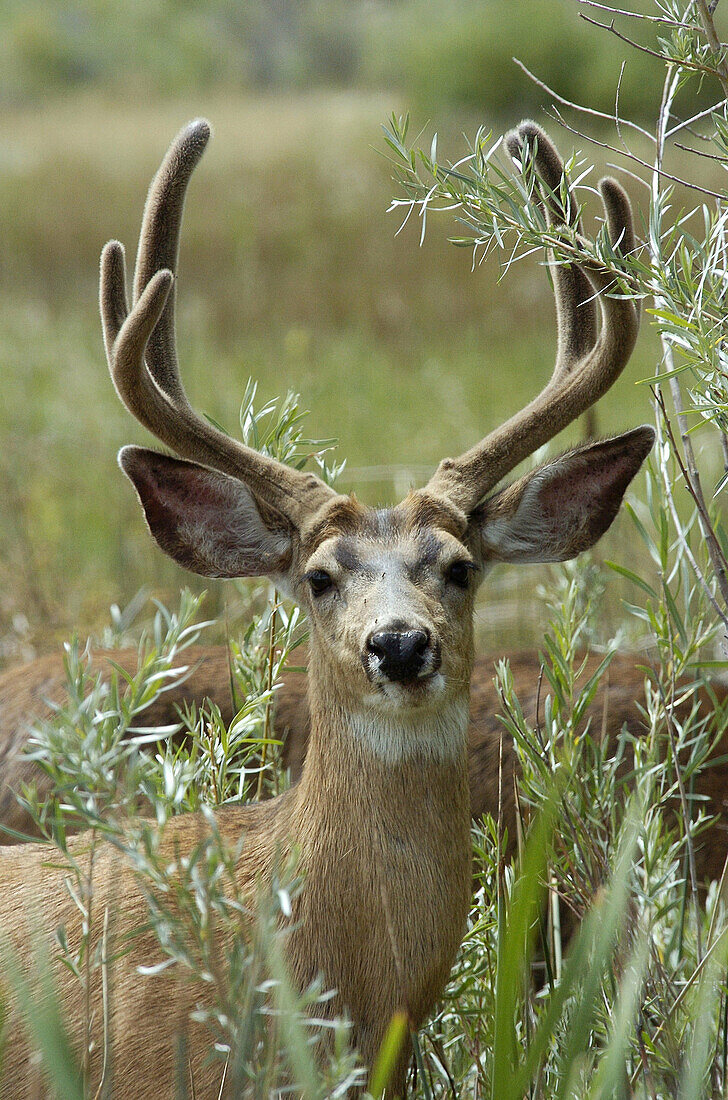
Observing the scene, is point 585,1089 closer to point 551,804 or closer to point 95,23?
point 551,804

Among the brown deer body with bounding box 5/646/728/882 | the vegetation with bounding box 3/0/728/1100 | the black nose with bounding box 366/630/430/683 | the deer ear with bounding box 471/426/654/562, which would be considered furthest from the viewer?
the brown deer body with bounding box 5/646/728/882

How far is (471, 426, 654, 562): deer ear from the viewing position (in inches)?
132

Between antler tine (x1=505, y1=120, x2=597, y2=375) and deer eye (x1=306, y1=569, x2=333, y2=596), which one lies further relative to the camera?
antler tine (x1=505, y1=120, x2=597, y2=375)

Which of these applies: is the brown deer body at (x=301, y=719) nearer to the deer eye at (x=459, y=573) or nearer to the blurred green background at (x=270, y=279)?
the deer eye at (x=459, y=573)

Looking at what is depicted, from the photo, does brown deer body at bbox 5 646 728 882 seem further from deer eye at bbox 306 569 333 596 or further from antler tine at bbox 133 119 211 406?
antler tine at bbox 133 119 211 406

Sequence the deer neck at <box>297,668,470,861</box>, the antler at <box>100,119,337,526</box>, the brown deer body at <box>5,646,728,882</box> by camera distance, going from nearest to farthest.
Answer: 1. the deer neck at <box>297,668,470,861</box>
2. the antler at <box>100,119,337,526</box>
3. the brown deer body at <box>5,646,728,882</box>

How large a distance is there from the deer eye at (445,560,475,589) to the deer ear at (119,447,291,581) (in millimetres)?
484

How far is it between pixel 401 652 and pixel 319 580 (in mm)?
472

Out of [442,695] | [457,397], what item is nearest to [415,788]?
[442,695]

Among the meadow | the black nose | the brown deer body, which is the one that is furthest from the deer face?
the meadow

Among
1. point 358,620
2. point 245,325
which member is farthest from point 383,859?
point 245,325

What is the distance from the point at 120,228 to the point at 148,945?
16529 mm

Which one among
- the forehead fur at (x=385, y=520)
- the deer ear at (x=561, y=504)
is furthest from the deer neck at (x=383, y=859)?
the deer ear at (x=561, y=504)

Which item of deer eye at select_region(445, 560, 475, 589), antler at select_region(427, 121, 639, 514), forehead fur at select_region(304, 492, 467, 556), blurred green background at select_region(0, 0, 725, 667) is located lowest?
deer eye at select_region(445, 560, 475, 589)
